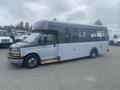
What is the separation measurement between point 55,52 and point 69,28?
1944 millimetres

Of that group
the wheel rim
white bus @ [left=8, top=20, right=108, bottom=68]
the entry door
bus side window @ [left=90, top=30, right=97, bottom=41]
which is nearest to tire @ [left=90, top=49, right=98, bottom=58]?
white bus @ [left=8, top=20, right=108, bottom=68]

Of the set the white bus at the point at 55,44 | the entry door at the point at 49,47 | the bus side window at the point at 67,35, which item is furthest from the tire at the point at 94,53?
the entry door at the point at 49,47

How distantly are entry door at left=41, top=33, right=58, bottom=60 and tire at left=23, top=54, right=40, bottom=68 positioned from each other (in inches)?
18.4

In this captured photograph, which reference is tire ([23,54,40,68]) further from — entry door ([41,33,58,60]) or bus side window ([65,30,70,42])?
bus side window ([65,30,70,42])

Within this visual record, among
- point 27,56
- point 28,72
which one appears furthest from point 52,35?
point 28,72

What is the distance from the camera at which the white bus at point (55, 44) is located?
811 centimetres

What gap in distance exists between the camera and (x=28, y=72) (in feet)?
24.3

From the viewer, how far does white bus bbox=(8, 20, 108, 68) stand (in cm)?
811

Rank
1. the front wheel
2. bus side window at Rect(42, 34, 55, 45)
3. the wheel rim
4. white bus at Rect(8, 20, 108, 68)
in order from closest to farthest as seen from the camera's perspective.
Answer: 1. white bus at Rect(8, 20, 108, 68)
2. the wheel rim
3. bus side window at Rect(42, 34, 55, 45)
4. the front wheel

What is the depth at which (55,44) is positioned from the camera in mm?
9211

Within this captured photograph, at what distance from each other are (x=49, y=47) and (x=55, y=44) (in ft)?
1.53

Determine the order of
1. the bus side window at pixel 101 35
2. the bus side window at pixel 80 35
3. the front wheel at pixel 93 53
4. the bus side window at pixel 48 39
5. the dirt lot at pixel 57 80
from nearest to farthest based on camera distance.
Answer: the dirt lot at pixel 57 80 < the bus side window at pixel 48 39 < the bus side window at pixel 80 35 < the front wheel at pixel 93 53 < the bus side window at pixel 101 35

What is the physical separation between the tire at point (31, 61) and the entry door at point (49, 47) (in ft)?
1.53

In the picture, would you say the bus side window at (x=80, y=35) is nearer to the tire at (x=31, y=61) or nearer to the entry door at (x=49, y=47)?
the entry door at (x=49, y=47)
